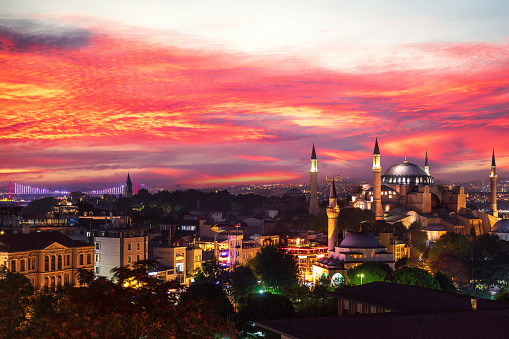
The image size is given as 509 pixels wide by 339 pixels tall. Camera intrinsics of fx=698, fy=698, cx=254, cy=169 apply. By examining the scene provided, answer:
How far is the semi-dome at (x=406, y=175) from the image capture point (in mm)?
120438

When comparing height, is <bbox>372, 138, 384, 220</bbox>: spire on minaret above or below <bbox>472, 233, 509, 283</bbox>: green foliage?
above

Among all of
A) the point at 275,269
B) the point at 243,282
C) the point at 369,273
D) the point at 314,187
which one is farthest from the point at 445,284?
the point at 314,187

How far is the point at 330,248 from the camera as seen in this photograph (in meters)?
79.8

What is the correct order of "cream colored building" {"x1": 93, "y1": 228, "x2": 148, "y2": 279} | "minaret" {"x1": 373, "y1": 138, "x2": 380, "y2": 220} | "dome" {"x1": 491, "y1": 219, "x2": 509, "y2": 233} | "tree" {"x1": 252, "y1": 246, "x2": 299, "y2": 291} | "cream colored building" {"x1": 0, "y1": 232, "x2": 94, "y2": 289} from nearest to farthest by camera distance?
"cream colored building" {"x1": 0, "y1": 232, "x2": 94, "y2": 289} → "cream colored building" {"x1": 93, "y1": 228, "x2": 148, "y2": 279} → "tree" {"x1": 252, "y1": 246, "x2": 299, "y2": 291} → "dome" {"x1": 491, "y1": 219, "x2": 509, "y2": 233} → "minaret" {"x1": 373, "y1": 138, "x2": 380, "y2": 220}

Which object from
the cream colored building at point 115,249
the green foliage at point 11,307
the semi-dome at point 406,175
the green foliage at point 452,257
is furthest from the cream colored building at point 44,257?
the semi-dome at point 406,175

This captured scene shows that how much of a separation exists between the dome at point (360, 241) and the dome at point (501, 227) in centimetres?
3574

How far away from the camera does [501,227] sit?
10338 centimetres

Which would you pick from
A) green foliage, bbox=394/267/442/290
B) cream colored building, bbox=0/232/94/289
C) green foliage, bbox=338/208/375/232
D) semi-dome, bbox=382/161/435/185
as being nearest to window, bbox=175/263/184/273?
cream colored building, bbox=0/232/94/289

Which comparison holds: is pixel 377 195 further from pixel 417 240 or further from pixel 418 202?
pixel 417 240

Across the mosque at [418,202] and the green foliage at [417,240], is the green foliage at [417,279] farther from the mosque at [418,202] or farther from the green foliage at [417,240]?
the green foliage at [417,240]

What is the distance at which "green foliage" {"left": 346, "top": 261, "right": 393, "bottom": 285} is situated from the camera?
61.0 metres

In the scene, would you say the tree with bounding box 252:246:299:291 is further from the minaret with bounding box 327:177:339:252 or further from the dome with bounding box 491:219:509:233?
the dome with bounding box 491:219:509:233

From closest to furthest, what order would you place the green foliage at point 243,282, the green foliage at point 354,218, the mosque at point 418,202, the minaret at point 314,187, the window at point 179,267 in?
the green foliage at point 243,282 → the window at point 179,267 → the green foliage at point 354,218 → the mosque at point 418,202 → the minaret at point 314,187

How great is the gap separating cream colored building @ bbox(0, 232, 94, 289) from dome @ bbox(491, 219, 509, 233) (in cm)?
6717
